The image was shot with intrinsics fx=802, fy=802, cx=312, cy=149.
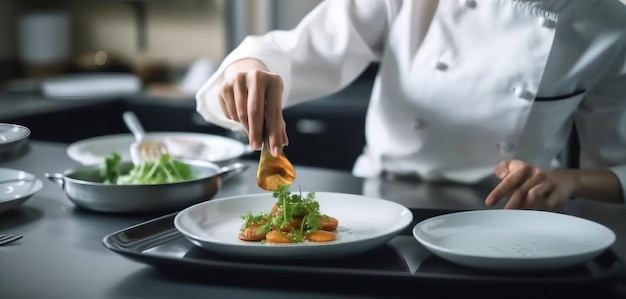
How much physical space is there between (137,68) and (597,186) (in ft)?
6.68

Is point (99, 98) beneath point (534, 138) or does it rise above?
beneath

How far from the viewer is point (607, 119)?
4.25 ft

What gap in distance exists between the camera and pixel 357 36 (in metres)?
1.34

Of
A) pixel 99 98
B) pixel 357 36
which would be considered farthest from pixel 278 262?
pixel 99 98

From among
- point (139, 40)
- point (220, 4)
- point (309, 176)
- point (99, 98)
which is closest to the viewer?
point (309, 176)

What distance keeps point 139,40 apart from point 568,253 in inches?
97.2

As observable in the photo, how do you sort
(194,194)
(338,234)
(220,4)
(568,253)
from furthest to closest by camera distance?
(220,4) < (194,194) < (338,234) < (568,253)

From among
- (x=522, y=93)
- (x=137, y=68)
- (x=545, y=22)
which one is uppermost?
(x=545, y=22)

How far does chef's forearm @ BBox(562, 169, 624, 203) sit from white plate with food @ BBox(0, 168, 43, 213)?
2.45 ft

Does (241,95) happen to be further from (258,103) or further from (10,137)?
(10,137)

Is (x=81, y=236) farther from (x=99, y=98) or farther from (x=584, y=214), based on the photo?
(x=99, y=98)

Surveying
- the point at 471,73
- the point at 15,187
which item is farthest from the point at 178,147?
the point at 471,73

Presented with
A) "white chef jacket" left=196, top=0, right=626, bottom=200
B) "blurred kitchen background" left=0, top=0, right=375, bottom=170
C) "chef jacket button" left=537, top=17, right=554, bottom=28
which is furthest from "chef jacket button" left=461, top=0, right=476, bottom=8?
"blurred kitchen background" left=0, top=0, right=375, bottom=170

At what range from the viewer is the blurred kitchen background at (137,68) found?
234cm
